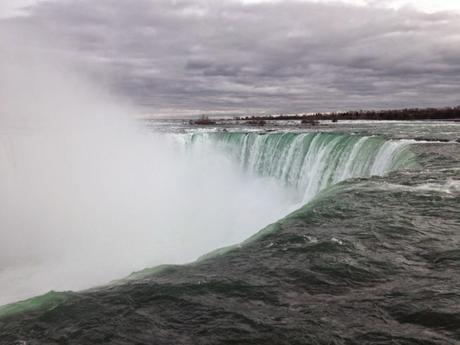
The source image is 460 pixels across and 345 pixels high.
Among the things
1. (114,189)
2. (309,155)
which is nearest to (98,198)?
(114,189)

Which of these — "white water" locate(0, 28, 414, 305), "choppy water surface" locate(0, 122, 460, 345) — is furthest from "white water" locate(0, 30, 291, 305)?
"choppy water surface" locate(0, 122, 460, 345)

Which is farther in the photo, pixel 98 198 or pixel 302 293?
pixel 98 198

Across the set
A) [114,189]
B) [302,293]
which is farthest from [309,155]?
[302,293]

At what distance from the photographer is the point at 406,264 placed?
5.44 m

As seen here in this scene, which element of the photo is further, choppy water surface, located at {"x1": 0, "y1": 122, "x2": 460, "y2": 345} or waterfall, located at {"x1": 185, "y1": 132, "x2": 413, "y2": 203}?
waterfall, located at {"x1": 185, "y1": 132, "x2": 413, "y2": 203}

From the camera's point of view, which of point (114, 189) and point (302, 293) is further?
point (114, 189)

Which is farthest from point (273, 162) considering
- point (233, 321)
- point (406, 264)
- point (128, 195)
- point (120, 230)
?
point (233, 321)

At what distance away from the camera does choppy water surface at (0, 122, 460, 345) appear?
Result: 3.96m

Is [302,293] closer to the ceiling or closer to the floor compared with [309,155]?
closer to the floor

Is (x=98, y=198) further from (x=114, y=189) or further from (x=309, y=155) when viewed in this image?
(x=309, y=155)

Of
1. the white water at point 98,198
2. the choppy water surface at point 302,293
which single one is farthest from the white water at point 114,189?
the choppy water surface at point 302,293

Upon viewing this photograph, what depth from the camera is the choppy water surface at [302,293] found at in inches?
156

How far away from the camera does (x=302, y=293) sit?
4.75 metres

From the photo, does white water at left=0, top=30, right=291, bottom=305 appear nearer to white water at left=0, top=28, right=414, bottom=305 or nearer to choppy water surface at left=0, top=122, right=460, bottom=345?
white water at left=0, top=28, right=414, bottom=305
